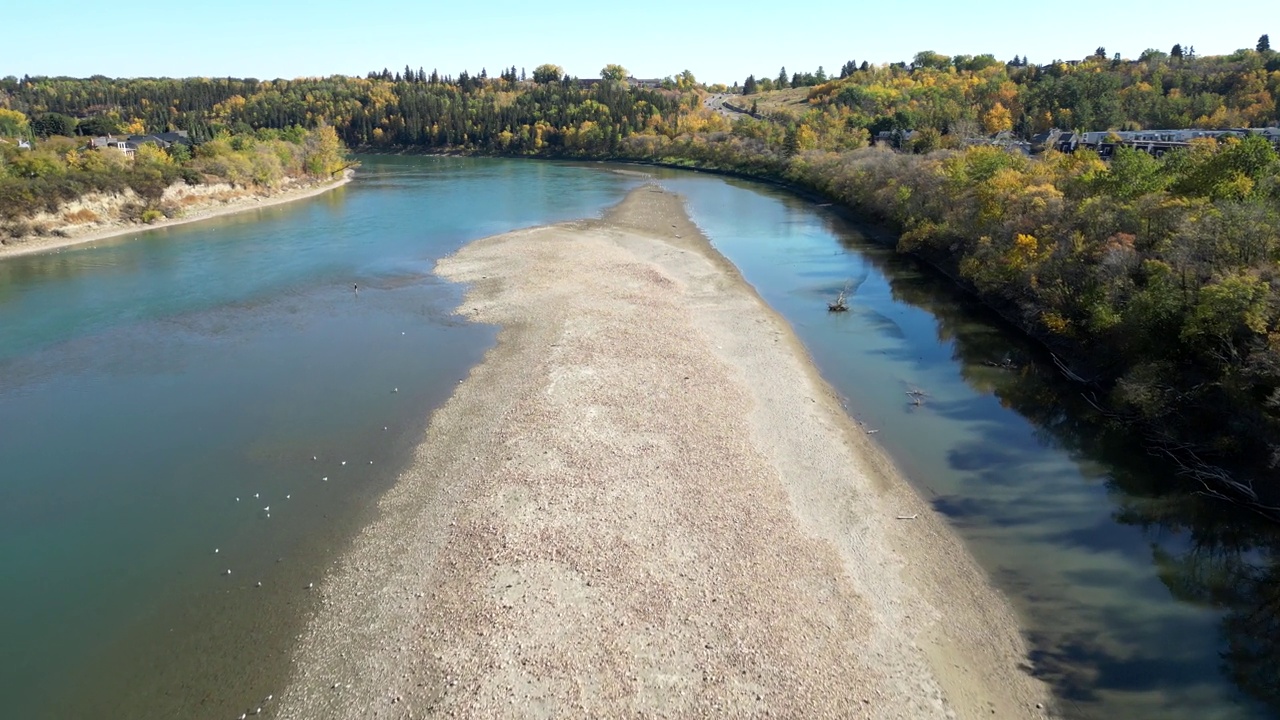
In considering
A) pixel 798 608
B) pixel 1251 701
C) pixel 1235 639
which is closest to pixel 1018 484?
pixel 1235 639

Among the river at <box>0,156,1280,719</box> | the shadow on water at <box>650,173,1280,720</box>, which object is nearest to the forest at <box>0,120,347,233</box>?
the river at <box>0,156,1280,719</box>

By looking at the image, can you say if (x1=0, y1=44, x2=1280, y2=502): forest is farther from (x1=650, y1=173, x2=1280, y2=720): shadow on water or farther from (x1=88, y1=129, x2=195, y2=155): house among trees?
(x1=88, y1=129, x2=195, y2=155): house among trees

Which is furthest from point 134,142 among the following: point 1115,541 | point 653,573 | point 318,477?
point 1115,541

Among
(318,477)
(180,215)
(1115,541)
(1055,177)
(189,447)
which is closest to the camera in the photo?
(1115,541)

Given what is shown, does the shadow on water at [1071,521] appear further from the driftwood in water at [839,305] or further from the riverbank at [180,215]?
the riverbank at [180,215]

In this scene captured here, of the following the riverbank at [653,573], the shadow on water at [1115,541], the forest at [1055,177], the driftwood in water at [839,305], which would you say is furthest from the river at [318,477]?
the forest at [1055,177]

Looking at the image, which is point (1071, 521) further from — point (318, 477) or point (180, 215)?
point (180, 215)

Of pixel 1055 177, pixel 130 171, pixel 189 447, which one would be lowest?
pixel 189 447
